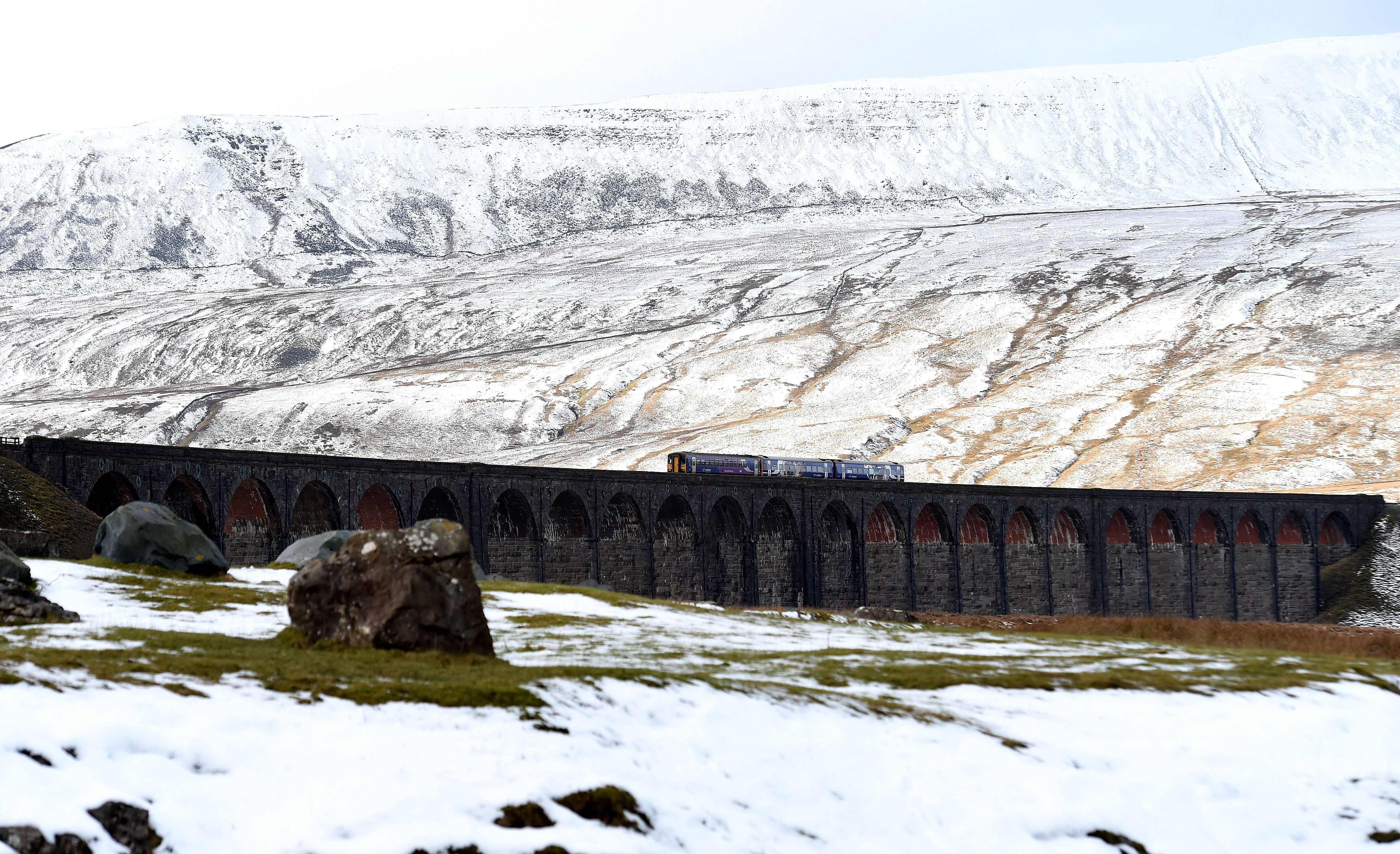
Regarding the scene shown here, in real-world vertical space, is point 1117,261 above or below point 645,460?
above

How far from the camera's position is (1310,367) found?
449ft

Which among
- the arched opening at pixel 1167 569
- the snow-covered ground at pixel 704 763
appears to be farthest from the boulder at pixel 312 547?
the arched opening at pixel 1167 569

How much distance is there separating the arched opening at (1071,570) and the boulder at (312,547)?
52094 mm

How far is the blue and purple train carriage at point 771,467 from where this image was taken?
74000mm

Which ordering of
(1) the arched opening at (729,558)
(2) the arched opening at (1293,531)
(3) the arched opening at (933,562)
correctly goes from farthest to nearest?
1. (2) the arched opening at (1293,531)
2. (3) the arched opening at (933,562)
3. (1) the arched opening at (729,558)

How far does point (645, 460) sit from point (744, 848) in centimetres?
10747

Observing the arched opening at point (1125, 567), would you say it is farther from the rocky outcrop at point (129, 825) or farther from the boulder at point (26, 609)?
the rocky outcrop at point (129, 825)

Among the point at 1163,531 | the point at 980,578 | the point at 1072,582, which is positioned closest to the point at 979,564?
the point at 980,578

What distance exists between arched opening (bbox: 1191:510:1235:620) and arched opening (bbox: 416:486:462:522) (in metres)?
51.9

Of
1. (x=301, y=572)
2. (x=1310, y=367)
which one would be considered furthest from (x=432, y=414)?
(x=301, y=572)

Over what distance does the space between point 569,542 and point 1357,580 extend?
54954 mm

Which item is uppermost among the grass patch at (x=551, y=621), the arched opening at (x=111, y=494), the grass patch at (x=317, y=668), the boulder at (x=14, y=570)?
the arched opening at (x=111, y=494)

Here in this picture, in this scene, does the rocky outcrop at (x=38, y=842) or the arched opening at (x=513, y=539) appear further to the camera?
the arched opening at (x=513, y=539)

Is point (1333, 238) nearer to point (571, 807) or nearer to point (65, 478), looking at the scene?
point (65, 478)
